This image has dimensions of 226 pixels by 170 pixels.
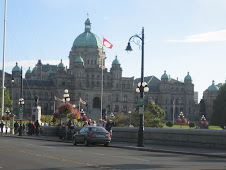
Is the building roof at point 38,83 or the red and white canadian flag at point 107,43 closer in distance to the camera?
the red and white canadian flag at point 107,43

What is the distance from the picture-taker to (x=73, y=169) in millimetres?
16641

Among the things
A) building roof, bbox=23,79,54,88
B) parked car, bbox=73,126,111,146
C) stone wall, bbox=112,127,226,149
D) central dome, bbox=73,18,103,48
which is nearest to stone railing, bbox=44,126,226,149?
stone wall, bbox=112,127,226,149

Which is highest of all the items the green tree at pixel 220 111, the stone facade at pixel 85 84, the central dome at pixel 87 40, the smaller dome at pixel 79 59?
the central dome at pixel 87 40

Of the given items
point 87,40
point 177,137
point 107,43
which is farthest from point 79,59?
point 177,137

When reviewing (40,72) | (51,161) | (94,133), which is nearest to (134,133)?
(94,133)

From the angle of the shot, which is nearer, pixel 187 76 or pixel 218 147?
pixel 218 147

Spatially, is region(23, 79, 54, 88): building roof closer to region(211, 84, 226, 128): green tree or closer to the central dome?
the central dome

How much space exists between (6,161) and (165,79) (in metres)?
141

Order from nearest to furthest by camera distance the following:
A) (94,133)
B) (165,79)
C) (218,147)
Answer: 1. (218,147)
2. (94,133)
3. (165,79)

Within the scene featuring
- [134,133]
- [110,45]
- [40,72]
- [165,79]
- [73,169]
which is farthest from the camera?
[40,72]

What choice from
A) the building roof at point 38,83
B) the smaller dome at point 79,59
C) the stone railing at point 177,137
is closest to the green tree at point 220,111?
the smaller dome at point 79,59

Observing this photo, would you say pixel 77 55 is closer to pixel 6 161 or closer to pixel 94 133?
pixel 94 133

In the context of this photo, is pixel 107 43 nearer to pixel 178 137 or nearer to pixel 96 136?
pixel 96 136

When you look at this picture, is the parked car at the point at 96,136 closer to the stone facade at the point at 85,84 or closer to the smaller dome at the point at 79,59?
the stone facade at the point at 85,84
